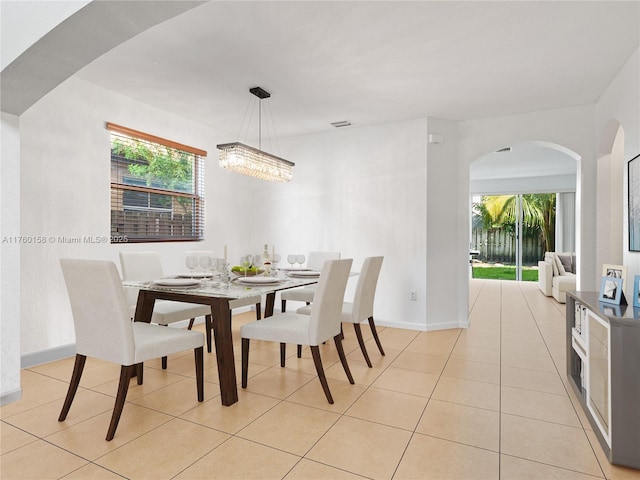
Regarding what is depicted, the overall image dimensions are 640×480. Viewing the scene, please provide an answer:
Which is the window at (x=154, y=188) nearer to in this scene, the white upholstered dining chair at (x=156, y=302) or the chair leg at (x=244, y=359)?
the white upholstered dining chair at (x=156, y=302)

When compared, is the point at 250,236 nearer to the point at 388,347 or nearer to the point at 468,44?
the point at 388,347

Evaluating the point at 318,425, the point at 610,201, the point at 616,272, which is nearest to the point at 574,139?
the point at 610,201

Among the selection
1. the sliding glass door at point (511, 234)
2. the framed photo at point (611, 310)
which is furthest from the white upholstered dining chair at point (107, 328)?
the sliding glass door at point (511, 234)

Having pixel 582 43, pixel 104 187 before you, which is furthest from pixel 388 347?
pixel 104 187

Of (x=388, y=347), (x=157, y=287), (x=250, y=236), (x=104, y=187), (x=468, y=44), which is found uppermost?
(x=468, y=44)

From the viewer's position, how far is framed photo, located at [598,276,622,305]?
2.13 meters

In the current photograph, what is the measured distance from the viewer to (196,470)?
1.67 m

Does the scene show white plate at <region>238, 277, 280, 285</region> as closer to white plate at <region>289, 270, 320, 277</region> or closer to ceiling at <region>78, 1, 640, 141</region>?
white plate at <region>289, 270, 320, 277</region>

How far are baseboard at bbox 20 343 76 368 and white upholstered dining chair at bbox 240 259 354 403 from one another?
1.82 meters

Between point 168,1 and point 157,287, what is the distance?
1.70 metres

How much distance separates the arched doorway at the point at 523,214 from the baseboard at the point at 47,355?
740 centimetres

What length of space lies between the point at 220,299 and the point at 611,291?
7.81 feet

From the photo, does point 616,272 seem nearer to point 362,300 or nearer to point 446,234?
point 362,300

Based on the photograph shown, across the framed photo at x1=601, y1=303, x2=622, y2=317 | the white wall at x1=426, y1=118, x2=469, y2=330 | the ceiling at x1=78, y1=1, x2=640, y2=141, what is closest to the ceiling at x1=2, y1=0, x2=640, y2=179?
the ceiling at x1=78, y1=1, x2=640, y2=141
